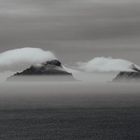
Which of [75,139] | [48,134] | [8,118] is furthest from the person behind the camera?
[8,118]

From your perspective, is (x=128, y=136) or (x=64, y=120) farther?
(x=64, y=120)

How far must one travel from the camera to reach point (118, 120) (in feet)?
535

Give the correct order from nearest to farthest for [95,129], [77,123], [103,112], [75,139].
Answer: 1. [75,139]
2. [95,129]
3. [77,123]
4. [103,112]

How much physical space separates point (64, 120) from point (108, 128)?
82.1 ft

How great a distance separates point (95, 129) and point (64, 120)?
24941 mm

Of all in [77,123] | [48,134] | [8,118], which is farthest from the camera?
[8,118]

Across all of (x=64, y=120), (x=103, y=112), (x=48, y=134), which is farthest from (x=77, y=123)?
(x=103, y=112)

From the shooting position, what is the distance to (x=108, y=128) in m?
142

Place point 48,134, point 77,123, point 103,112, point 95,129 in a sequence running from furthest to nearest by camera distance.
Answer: point 103,112
point 77,123
point 95,129
point 48,134

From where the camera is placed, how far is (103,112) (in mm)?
193875

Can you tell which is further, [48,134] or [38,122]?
[38,122]

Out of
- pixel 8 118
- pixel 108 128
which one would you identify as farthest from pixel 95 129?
pixel 8 118

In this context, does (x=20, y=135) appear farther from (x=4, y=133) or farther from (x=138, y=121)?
(x=138, y=121)

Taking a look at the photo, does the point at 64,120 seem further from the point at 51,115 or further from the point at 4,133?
the point at 4,133
